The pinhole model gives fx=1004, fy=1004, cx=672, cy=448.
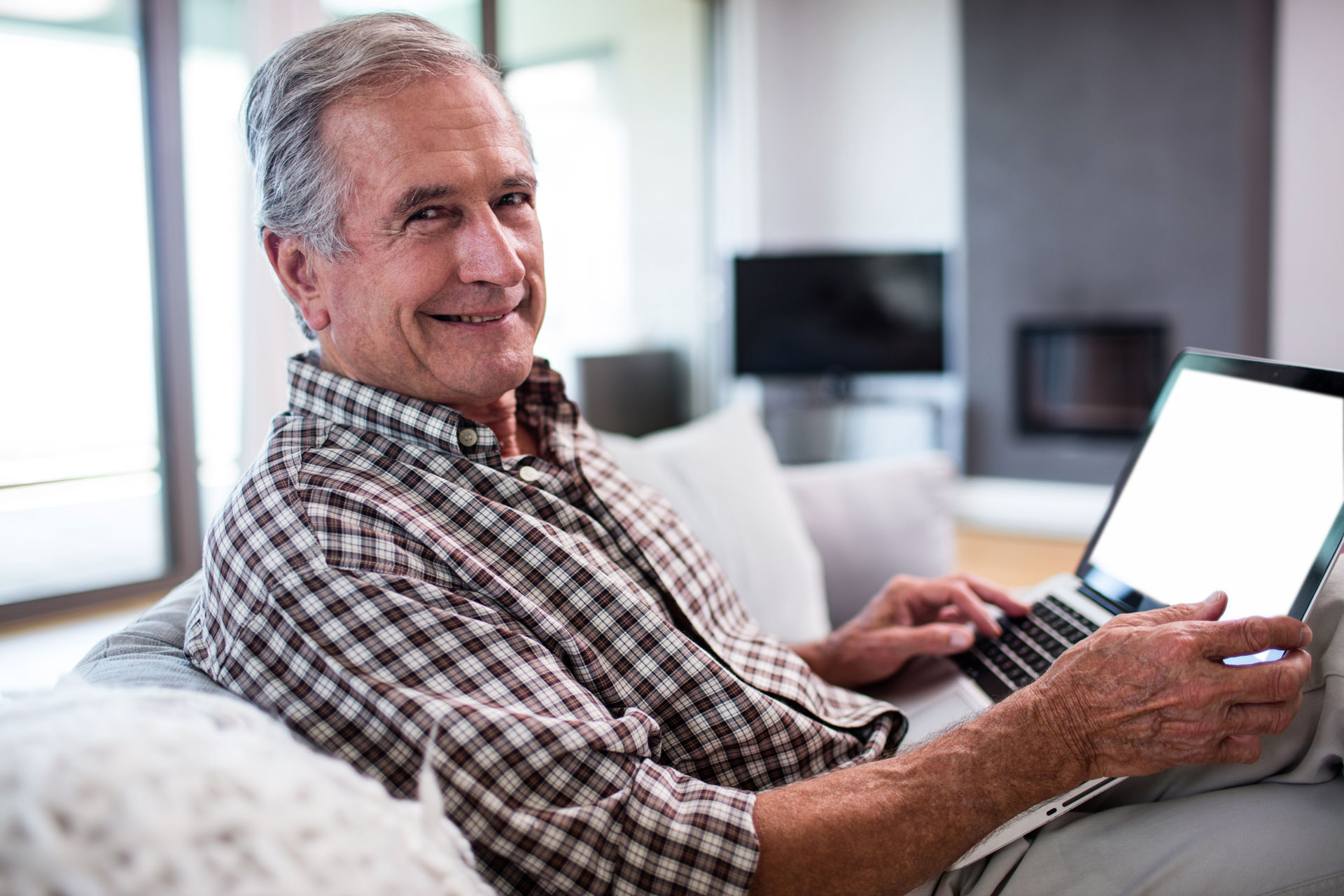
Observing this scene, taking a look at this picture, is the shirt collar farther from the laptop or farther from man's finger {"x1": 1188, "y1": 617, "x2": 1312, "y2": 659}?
man's finger {"x1": 1188, "y1": 617, "x2": 1312, "y2": 659}

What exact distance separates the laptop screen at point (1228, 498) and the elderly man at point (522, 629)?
12cm

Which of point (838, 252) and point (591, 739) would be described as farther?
point (838, 252)

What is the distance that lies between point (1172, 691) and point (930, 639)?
44cm

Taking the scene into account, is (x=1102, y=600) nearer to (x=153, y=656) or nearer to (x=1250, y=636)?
(x=1250, y=636)

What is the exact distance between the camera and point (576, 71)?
476 centimetres

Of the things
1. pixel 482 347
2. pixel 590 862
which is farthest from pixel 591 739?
pixel 482 347

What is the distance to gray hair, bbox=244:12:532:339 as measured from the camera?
3.33 ft

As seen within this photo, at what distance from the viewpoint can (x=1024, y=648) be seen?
113 cm

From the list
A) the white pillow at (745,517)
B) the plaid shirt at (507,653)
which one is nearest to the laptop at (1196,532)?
the plaid shirt at (507,653)

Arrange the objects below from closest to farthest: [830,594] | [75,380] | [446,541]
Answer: [446,541] → [830,594] → [75,380]

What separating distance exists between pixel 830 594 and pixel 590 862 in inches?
49.4

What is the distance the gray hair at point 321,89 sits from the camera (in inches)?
40.0

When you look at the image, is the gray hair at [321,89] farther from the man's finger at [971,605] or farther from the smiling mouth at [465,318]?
the man's finger at [971,605]

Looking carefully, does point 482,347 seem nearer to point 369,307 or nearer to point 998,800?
point 369,307
